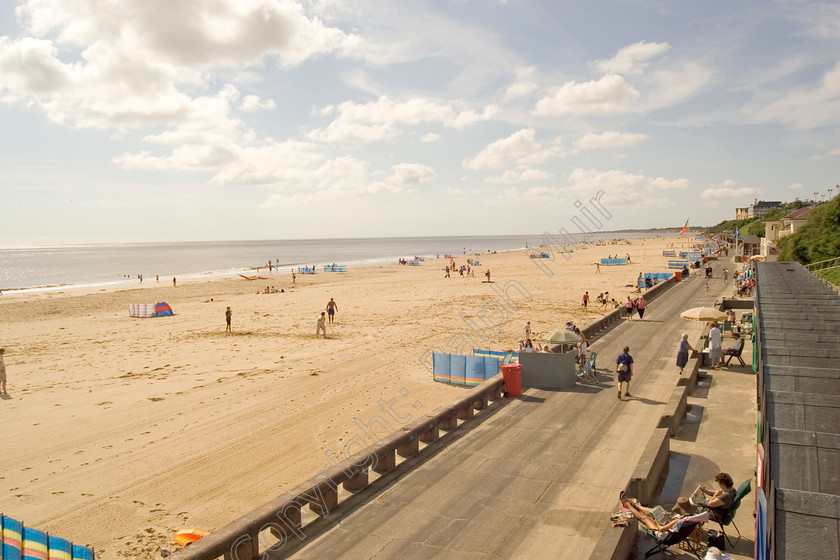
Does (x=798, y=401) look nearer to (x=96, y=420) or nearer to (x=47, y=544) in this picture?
(x=47, y=544)

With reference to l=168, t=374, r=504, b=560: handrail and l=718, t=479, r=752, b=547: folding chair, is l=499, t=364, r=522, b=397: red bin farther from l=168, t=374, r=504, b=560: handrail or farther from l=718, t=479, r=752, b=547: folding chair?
l=718, t=479, r=752, b=547: folding chair

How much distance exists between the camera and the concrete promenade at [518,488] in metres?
6.70

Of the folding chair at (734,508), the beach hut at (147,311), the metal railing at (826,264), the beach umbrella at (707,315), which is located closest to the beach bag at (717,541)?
the folding chair at (734,508)

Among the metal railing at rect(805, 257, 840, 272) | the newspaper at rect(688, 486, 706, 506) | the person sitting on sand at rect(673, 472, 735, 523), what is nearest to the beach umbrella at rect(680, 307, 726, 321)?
the newspaper at rect(688, 486, 706, 506)

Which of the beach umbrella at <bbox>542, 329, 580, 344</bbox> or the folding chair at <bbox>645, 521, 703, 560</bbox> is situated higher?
the beach umbrella at <bbox>542, 329, 580, 344</bbox>

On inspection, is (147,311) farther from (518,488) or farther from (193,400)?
(518,488)

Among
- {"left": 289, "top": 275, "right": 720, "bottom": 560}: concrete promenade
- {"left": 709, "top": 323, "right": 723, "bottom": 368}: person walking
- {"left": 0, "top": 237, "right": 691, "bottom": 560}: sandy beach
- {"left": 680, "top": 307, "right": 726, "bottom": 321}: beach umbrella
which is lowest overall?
{"left": 0, "top": 237, "right": 691, "bottom": 560}: sandy beach

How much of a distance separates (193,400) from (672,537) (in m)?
14.4

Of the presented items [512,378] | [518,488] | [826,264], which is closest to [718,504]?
[518,488]

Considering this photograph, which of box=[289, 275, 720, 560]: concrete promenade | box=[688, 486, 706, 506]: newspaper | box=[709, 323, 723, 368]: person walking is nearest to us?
box=[289, 275, 720, 560]: concrete promenade

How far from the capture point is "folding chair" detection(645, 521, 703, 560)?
256 inches

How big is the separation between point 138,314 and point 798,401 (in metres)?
38.1

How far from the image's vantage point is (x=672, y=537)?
6.52 m

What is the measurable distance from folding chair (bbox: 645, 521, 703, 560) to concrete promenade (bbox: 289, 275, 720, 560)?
2.20 ft
